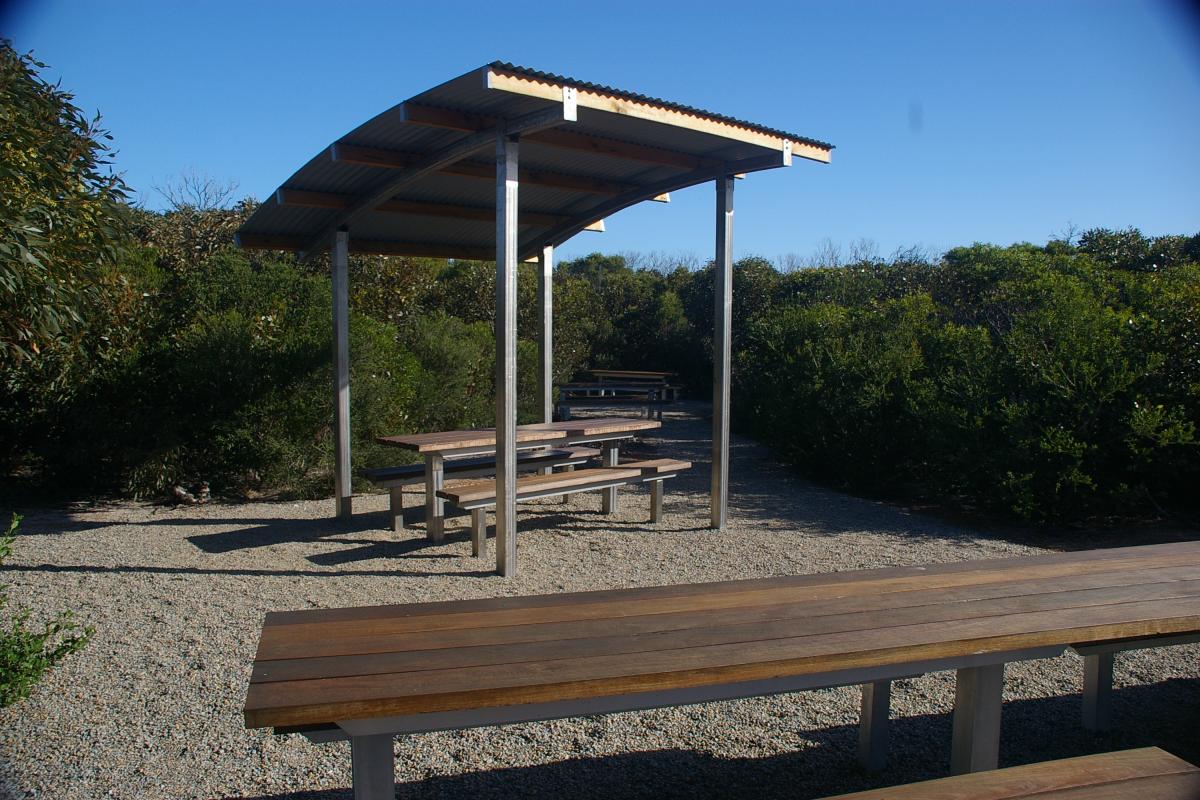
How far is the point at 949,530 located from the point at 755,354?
19.4 ft

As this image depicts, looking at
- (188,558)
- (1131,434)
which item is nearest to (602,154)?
(188,558)

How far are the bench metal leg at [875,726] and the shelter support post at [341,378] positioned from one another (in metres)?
5.59

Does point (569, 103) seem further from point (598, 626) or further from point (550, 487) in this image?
point (598, 626)

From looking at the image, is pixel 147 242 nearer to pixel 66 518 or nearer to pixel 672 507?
pixel 66 518

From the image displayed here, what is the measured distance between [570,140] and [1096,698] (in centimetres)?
482

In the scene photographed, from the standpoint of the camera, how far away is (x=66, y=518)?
7746mm

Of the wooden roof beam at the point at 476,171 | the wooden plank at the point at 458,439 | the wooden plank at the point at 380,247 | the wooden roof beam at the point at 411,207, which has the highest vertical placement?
the wooden roof beam at the point at 476,171

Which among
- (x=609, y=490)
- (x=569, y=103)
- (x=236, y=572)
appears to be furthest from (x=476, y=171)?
(x=236, y=572)

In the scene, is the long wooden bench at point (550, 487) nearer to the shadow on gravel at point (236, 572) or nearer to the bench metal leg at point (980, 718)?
the shadow on gravel at point (236, 572)

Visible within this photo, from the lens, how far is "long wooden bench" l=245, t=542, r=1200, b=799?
81.4 inches

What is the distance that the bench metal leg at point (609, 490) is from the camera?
8195 mm

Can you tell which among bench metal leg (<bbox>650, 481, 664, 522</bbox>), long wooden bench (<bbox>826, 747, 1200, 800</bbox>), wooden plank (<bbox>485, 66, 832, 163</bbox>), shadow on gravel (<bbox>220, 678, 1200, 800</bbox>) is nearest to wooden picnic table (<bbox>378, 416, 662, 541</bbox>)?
bench metal leg (<bbox>650, 481, 664, 522</bbox>)

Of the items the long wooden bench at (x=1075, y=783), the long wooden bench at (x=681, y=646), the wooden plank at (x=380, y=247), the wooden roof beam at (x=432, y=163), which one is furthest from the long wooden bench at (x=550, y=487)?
the long wooden bench at (x=1075, y=783)

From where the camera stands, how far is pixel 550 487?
6.71 metres
